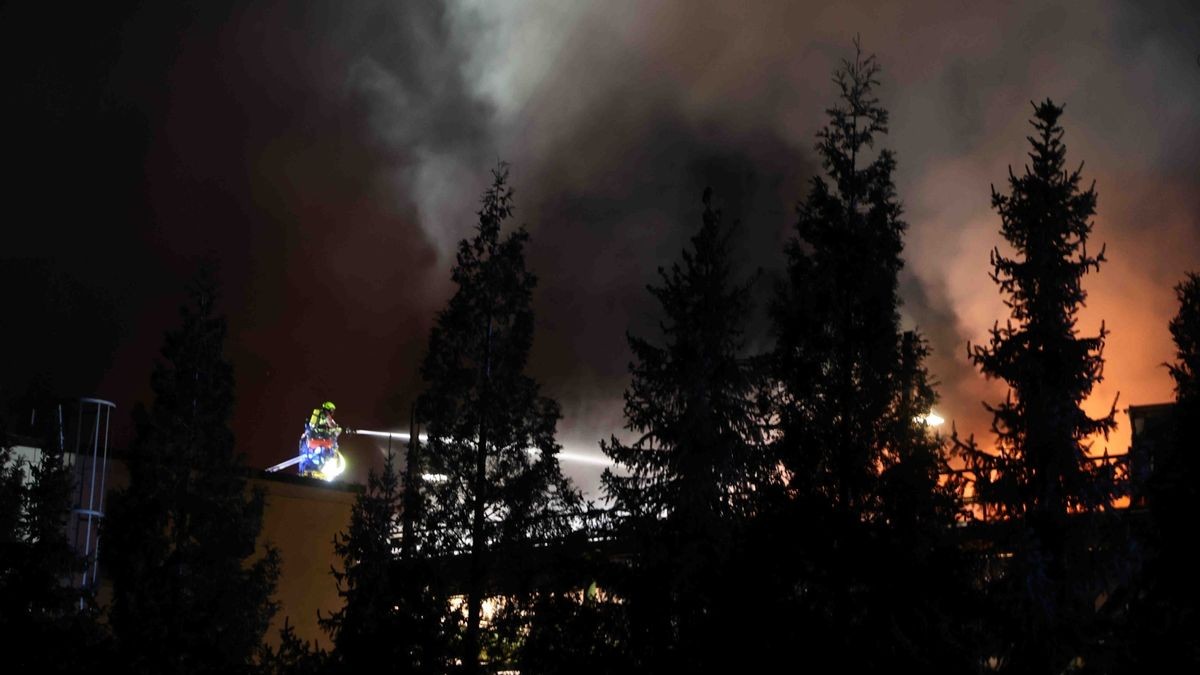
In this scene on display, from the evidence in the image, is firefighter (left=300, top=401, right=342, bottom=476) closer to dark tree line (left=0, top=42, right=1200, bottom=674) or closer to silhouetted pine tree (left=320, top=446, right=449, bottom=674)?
dark tree line (left=0, top=42, right=1200, bottom=674)

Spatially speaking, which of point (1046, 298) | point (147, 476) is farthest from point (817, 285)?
point (147, 476)

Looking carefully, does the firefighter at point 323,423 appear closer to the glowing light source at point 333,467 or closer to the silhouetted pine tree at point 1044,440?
the glowing light source at point 333,467

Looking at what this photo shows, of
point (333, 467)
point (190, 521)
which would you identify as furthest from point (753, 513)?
point (333, 467)

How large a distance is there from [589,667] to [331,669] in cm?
498

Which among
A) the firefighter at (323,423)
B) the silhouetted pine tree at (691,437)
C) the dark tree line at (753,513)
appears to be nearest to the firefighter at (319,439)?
the firefighter at (323,423)

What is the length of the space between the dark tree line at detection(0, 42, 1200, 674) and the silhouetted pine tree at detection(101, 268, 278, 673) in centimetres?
9

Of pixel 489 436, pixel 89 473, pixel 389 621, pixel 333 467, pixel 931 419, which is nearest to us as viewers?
pixel 931 419

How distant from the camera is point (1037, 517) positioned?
14039 millimetres

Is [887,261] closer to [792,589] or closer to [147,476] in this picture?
[792,589]

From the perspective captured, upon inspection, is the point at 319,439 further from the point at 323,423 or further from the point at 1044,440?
the point at 1044,440

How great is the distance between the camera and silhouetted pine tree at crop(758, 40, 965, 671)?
46.1ft

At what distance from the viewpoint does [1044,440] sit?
1423 cm

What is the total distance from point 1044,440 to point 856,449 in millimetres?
2758

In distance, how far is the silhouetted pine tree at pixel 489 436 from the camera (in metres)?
23.2
